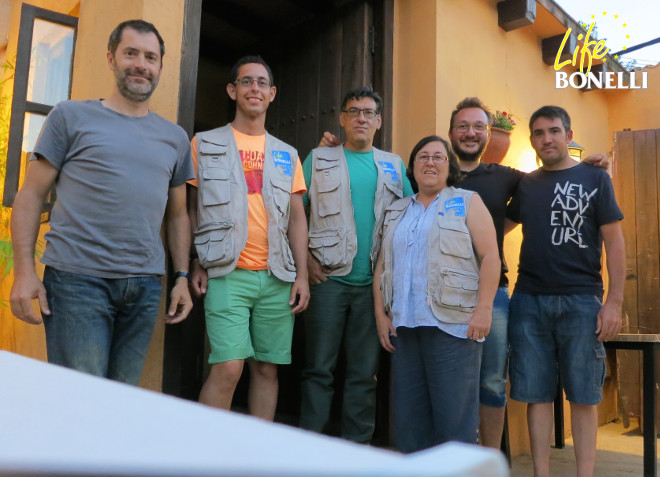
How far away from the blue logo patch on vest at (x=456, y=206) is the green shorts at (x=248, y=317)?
76 centimetres

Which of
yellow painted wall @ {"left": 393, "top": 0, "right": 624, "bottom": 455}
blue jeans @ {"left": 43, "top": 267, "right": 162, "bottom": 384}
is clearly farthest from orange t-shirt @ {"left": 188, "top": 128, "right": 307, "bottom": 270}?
yellow painted wall @ {"left": 393, "top": 0, "right": 624, "bottom": 455}

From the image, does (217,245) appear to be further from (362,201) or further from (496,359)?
(496,359)

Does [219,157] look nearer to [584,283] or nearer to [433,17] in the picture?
[584,283]

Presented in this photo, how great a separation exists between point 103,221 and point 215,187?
21.0 inches

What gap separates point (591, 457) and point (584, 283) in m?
0.76

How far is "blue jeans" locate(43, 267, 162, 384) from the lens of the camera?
198 cm

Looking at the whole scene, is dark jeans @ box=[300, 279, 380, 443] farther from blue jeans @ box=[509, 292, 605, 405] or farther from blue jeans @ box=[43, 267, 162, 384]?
blue jeans @ box=[43, 267, 162, 384]

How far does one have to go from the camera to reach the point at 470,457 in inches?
16.1

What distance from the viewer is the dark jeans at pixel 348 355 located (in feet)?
9.03

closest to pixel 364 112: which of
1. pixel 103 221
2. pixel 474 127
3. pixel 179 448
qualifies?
pixel 474 127

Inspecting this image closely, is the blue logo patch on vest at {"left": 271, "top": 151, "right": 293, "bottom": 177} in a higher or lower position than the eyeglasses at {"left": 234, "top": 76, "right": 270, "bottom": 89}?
lower

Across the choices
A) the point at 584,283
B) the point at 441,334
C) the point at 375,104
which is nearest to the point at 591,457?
the point at 584,283

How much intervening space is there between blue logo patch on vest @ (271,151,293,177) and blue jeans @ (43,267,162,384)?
815mm

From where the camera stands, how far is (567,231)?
2.78 meters
